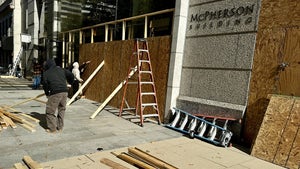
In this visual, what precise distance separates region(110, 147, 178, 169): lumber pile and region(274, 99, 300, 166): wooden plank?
2.19 m

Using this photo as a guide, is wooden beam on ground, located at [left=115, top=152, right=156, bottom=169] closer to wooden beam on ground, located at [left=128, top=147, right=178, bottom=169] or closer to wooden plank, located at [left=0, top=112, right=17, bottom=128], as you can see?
wooden beam on ground, located at [left=128, top=147, right=178, bottom=169]

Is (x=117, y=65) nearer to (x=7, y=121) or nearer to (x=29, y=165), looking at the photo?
(x=7, y=121)

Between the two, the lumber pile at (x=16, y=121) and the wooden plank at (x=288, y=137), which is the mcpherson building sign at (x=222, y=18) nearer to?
the wooden plank at (x=288, y=137)

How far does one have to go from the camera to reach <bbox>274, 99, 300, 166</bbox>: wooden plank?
4.58 m

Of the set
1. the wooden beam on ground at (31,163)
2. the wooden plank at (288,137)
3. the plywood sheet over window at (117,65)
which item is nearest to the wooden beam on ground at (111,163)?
the wooden beam on ground at (31,163)

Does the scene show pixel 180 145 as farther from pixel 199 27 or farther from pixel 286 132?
pixel 199 27

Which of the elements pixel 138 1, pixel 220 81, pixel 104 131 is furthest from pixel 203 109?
pixel 138 1

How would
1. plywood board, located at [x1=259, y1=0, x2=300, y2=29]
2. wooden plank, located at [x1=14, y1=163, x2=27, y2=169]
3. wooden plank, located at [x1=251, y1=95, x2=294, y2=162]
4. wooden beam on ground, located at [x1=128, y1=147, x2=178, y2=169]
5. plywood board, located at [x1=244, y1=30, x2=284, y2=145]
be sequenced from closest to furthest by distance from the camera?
wooden plank, located at [x1=14, y1=163, x2=27, y2=169] → wooden beam on ground, located at [x1=128, y1=147, x2=178, y2=169] → wooden plank, located at [x1=251, y1=95, x2=294, y2=162] → plywood board, located at [x1=259, y1=0, x2=300, y2=29] → plywood board, located at [x1=244, y1=30, x2=284, y2=145]

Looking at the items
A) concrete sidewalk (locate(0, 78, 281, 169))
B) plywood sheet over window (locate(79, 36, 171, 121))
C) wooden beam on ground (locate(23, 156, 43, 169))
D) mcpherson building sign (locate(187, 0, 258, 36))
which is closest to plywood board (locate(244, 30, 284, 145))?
mcpherson building sign (locate(187, 0, 258, 36))

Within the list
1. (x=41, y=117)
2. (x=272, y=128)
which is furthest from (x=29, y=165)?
(x=272, y=128)

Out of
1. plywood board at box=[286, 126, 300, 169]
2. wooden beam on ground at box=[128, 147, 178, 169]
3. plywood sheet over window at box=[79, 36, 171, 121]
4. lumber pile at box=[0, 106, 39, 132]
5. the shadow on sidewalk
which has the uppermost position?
plywood sheet over window at box=[79, 36, 171, 121]

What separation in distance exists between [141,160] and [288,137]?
288 cm

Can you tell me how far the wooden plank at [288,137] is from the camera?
15.0ft

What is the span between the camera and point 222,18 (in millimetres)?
6246
